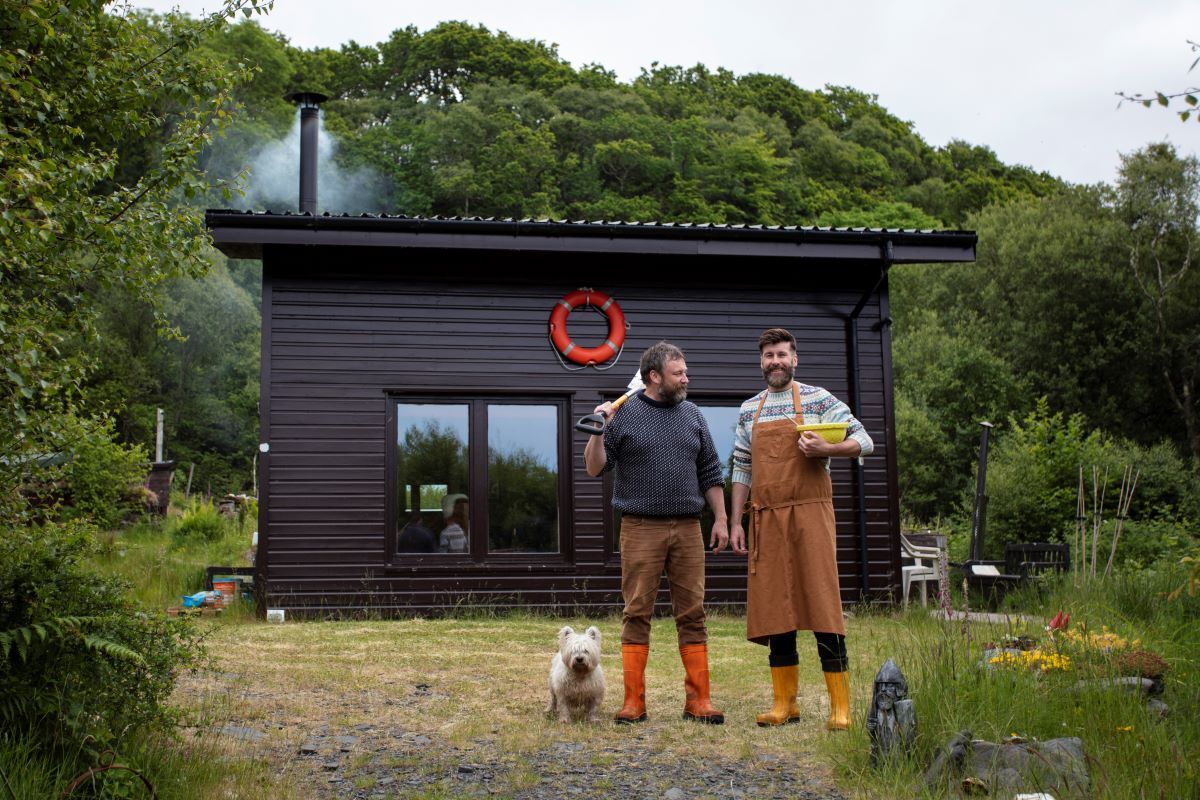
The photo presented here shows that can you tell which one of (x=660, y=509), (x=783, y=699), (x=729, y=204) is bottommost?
(x=783, y=699)

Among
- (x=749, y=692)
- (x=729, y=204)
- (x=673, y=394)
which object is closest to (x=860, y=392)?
(x=749, y=692)

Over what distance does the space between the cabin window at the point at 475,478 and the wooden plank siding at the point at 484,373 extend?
0.38 feet

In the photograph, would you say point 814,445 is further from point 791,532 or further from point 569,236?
point 569,236

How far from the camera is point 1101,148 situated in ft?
114

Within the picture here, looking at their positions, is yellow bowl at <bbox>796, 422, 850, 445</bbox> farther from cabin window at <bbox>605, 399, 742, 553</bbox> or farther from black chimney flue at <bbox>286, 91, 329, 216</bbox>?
black chimney flue at <bbox>286, 91, 329, 216</bbox>

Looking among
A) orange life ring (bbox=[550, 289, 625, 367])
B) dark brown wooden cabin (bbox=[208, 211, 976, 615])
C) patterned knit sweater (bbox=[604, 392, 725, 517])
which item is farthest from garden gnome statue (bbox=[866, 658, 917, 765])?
orange life ring (bbox=[550, 289, 625, 367])

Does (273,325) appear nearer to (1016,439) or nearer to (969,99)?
(1016,439)

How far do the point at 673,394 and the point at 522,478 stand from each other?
16.6 ft

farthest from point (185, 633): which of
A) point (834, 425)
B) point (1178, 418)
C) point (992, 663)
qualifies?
point (1178, 418)

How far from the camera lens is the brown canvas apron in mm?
5059

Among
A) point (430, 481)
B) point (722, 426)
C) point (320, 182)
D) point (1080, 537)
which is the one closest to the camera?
point (1080, 537)

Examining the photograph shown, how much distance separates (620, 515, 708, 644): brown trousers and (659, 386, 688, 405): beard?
57 centimetres

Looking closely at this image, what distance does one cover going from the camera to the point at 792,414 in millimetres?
5250

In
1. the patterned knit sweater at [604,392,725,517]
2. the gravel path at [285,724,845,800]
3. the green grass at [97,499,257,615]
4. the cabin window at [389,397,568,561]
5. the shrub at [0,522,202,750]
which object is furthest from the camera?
the green grass at [97,499,257,615]
